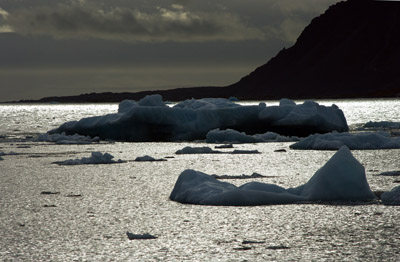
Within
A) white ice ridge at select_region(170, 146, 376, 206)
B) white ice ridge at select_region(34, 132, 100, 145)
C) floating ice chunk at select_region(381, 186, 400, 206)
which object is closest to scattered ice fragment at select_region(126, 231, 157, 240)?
white ice ridge at select_region(170, 146, 376, 206)

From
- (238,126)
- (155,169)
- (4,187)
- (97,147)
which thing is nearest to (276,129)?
(238,126)

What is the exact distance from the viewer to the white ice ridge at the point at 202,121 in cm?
2886

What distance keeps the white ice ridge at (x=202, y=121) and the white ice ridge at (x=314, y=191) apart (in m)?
18.1

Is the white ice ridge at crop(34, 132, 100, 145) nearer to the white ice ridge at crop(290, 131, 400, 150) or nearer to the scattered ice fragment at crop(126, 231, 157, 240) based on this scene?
the white ice ridge at crop(290, 131, 400, 150)

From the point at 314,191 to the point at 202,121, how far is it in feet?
63.2

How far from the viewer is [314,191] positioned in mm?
10219

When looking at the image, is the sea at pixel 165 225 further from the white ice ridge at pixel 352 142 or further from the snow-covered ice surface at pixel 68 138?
the snow-covered ice surface at pixel 68 138

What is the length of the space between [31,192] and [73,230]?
150 inches

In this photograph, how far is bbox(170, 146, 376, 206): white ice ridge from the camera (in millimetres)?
9984

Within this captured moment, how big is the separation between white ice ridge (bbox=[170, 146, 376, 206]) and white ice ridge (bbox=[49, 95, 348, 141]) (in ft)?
59.5

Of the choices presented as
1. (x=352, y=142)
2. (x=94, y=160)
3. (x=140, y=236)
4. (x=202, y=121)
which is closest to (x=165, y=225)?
(x=140, y=236)

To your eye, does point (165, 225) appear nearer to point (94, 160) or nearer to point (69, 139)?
point (94, 160)

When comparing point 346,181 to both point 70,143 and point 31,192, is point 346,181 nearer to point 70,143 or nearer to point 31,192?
point 31,192

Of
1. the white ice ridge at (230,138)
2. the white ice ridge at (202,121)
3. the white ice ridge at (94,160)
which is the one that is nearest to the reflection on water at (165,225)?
the white ice ridge at (94,160)
